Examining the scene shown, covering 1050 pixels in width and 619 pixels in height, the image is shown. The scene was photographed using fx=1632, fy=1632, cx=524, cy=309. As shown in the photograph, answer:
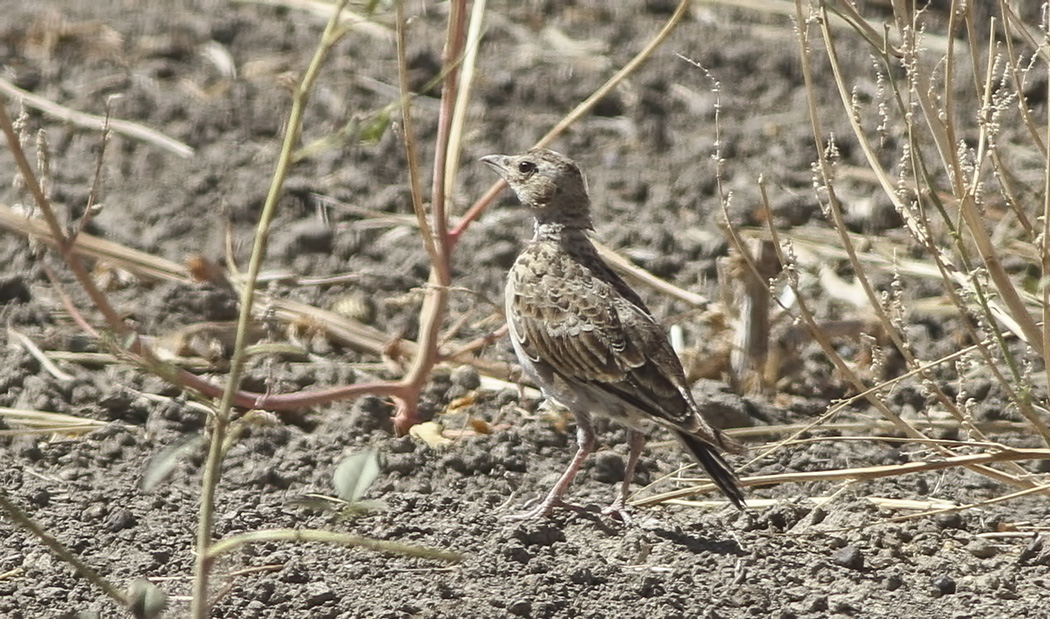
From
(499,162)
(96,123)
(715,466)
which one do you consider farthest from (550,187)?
(96,123)

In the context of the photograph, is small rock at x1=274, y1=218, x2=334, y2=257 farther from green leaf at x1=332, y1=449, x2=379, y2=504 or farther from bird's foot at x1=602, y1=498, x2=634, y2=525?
green leaf at x1=332, y1=449, x2=379, y2=504

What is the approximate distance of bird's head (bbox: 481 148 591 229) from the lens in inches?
231

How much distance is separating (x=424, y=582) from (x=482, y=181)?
3866mm

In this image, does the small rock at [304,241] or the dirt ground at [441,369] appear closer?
the dirt ground at [441,369]

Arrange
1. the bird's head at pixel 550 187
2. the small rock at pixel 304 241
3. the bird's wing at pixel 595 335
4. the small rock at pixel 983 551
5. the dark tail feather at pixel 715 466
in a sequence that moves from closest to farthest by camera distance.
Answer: the dark tail feather at pixel 715 466
the small rock at pixel 983 551
the bird's wing at pixel 595 335
the bird's head at pixel 550 187
the small rock at pixel 304 241

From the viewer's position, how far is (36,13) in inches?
369

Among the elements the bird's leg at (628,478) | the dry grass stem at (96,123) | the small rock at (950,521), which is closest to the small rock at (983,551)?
the small rock at (950,521)

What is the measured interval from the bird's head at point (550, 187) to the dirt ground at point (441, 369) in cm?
51

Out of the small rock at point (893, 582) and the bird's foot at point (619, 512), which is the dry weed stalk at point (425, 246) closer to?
the bird's foot at point (619, 512)

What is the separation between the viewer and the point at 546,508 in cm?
501

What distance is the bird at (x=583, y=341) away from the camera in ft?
16.4

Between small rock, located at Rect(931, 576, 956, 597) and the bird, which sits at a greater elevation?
the bird

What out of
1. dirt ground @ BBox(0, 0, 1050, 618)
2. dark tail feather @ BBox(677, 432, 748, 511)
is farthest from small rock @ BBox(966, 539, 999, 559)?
dark tail feather @ BBox(677, 432, 748, 511)

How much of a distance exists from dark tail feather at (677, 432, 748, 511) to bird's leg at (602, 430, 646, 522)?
30 centimetres
